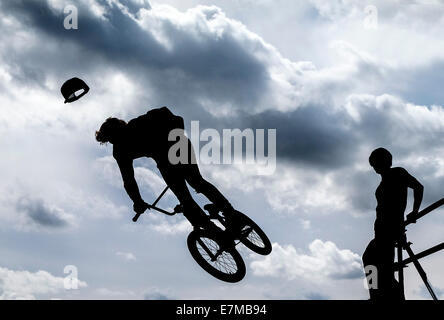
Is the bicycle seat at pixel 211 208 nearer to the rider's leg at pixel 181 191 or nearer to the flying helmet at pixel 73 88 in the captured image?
the rider's leg at pixel 181 191

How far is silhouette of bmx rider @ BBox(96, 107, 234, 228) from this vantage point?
7.52 metres

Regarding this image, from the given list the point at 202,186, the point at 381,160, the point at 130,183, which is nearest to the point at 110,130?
the point at 130,183

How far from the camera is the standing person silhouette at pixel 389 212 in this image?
21.9ft

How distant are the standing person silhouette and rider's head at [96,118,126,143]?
3928 mm

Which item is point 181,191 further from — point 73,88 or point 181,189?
point 73,88

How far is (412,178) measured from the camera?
22.1 feet

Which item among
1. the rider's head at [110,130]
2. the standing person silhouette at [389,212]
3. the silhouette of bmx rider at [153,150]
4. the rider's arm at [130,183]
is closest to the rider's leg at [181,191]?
the silhouette of bmx rider at [153,150]

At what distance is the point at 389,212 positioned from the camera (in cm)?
671

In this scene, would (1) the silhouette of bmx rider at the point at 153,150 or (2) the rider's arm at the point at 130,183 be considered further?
(2) the rider's arm at the point at 130,183

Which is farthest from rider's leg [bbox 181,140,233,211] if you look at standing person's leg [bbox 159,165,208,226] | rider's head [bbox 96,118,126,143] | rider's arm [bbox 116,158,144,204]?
rider's head [bbox 96,118,126,143]
